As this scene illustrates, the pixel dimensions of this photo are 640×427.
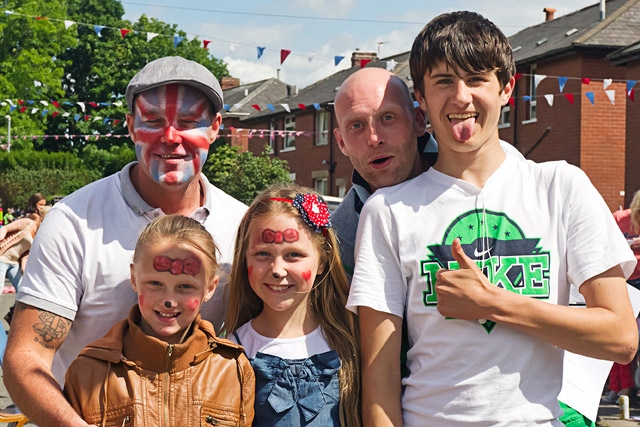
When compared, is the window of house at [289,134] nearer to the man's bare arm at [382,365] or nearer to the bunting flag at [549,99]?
the bunting flag at [549,99]

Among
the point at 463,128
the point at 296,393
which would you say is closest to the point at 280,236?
the point at 296,393

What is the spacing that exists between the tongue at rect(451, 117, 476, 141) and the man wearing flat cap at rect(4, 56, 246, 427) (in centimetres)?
116

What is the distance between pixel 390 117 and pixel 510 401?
4.28ft

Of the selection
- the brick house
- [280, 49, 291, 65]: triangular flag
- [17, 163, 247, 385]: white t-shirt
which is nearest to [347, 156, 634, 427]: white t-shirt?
[17, 163, 247, 385]: white t-shirt

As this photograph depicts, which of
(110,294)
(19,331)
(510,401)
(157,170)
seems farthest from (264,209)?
(510,401)

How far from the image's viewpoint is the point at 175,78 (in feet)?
11.2

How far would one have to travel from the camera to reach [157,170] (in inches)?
135

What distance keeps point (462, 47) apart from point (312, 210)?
941 millimetres

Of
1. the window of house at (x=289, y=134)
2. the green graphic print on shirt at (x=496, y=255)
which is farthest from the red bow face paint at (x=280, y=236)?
the window of house at (x=289, y=134)

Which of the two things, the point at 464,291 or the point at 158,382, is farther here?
the point at 158,382

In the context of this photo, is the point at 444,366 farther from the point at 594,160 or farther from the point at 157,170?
the point at 594,160

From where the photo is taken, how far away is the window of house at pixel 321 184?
119 feet

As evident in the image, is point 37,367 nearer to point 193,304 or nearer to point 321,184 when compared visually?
point 193,304

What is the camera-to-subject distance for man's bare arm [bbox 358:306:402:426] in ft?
9.14
